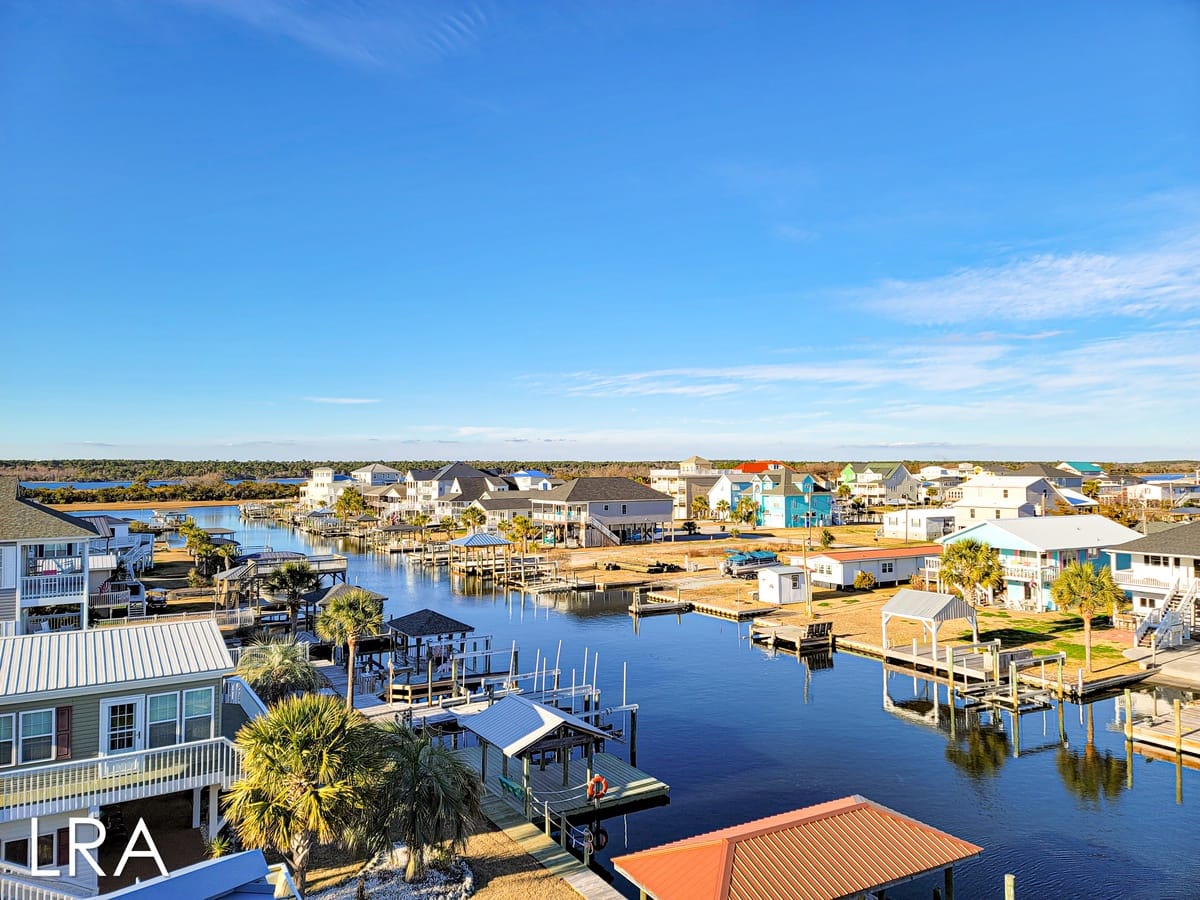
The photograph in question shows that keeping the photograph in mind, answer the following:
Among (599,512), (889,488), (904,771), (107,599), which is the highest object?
(889,488)

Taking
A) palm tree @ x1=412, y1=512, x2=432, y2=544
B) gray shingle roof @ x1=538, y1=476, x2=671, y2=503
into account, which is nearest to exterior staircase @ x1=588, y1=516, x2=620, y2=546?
gray shingle roof @ x1=538, y1=476, x2=671, y2=503

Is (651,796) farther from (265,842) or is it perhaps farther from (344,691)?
(344,691)

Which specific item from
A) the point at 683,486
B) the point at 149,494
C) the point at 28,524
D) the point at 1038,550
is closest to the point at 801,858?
the point at 28,524

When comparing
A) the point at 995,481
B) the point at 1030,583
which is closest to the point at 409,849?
the point at 1030,583

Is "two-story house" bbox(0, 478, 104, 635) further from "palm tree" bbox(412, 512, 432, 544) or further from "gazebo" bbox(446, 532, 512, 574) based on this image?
"palm tree" bbox(412, 512, 432, 544)

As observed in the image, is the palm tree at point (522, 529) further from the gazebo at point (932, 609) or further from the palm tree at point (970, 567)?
the gazebo at point (932, 609)

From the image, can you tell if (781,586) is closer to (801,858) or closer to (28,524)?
(801,858)
